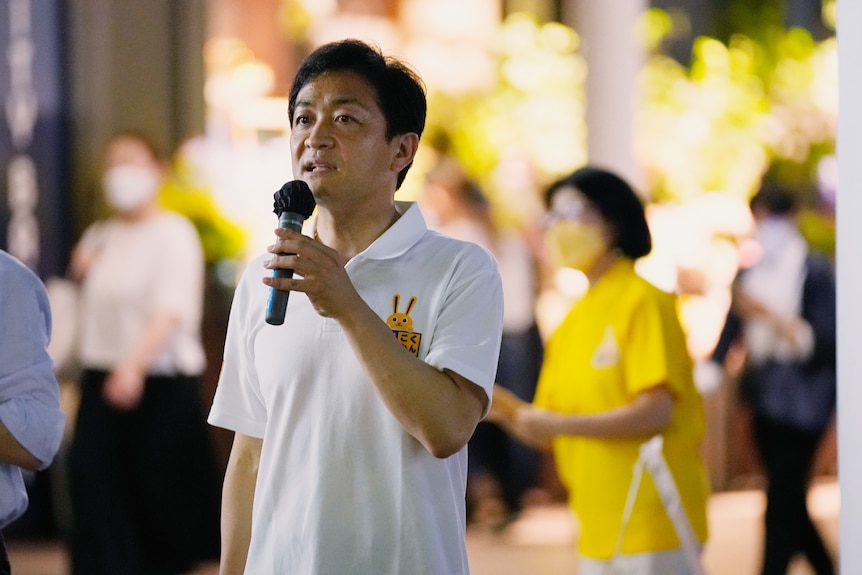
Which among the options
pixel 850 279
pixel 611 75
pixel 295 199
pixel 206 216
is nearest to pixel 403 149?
pixel 295 199

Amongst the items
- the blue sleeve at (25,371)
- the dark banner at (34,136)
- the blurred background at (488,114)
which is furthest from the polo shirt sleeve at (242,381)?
the dark banner at (34,136)

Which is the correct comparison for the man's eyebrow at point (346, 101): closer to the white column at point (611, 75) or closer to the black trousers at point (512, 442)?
the black trousers at point (512, 442)

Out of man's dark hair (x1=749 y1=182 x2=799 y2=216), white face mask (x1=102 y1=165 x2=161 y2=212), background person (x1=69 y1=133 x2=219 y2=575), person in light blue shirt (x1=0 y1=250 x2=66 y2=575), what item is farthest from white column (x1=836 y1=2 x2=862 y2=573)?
white face mask (x1=102 y1=165 x2=161 y2=212)

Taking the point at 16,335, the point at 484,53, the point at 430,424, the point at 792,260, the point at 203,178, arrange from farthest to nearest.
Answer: the point at 484,53
the point at 203,178
the point at 792,260
the point at 16,335
the point at 430,424

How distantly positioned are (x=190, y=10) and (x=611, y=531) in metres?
4.50

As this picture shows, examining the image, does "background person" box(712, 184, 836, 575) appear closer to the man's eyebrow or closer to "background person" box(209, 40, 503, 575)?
"background person" box(209, 40, 503, 575)

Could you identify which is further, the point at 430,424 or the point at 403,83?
the point at 403,83

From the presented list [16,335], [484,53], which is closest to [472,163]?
[484,53]

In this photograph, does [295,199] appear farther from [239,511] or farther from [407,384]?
[239,511]

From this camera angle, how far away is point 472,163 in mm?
7301

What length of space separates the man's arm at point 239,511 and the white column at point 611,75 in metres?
5.80

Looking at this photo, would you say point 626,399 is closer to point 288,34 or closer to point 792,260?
point 792,260

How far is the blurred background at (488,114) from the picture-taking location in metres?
6.08

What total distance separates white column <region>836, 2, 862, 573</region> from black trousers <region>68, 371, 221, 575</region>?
11.0ft
